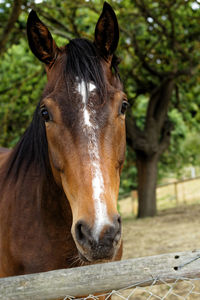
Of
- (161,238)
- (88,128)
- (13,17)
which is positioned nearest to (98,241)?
(88,128)

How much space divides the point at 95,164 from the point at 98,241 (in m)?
0.39

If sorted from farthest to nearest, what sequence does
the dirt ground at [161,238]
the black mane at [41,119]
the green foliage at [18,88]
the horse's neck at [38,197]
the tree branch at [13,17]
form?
the green foliage at [18,88], the tree branch at [13,17], the dirt ground at [161,238], the horse's neck at [38,197], the black mane at [41,119]

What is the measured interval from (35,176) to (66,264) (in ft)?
2.21

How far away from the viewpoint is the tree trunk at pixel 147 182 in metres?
11.4

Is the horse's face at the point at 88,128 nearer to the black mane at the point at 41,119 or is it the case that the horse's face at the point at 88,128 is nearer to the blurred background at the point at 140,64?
the black mane at the point at 41,119

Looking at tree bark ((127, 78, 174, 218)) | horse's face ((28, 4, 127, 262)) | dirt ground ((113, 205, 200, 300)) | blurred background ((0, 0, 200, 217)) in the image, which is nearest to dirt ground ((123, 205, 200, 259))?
dirt ground ((113, 205, 200, 300))

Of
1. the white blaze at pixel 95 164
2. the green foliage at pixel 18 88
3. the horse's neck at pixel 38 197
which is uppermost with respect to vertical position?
the white blaze at pixel 95 164

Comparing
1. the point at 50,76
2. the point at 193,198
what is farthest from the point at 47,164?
the point at 193,198

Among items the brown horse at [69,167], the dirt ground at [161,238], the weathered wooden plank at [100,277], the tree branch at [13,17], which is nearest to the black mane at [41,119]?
the brown horse at [69,167]

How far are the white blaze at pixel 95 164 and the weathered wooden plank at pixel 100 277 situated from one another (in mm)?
168

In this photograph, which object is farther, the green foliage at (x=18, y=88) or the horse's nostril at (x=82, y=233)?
the green foliage at (x=18, y=88)

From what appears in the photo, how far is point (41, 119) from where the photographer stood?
2.31 meters

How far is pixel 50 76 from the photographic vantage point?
2.15 metres

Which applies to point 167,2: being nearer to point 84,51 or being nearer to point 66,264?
point 84,51
